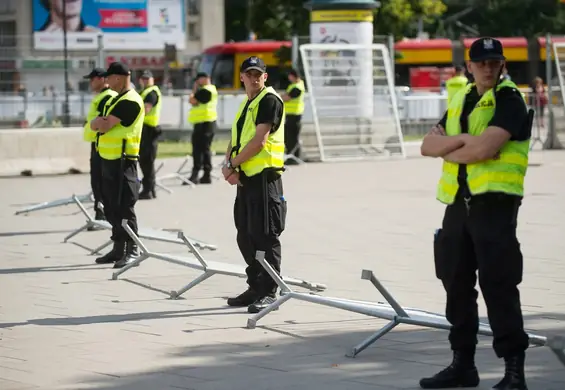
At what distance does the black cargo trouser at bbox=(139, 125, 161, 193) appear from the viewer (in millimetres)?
17891

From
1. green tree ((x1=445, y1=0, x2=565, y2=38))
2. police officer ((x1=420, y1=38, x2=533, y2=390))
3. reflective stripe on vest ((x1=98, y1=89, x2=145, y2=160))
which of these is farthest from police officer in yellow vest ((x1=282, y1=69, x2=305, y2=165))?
green tree ((x1=445, y1=0, x2=565, y2=38))

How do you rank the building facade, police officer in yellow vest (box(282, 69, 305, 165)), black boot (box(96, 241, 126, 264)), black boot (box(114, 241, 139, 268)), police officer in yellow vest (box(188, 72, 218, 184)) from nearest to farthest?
black boot (box(114, 241, 139, 268)) < black boot (box(96, 241, 126, 264)) < police officer in yellow vest (box(188, 72, 218, 184)) < police officer in yellow vest (box(282, 69, 305, 165)) < the building facade

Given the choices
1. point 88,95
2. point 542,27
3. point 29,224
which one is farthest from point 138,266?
point 542,27

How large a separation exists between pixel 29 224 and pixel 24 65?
12.8 meters

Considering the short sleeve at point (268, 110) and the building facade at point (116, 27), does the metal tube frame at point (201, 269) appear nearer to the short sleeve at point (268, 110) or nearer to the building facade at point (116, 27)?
the short sleeve at point (268, 110)

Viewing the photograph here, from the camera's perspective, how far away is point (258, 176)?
9047 millimetres

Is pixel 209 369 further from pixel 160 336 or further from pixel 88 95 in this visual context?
pixel 88 95

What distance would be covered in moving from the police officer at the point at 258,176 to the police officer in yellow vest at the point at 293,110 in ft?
46.7

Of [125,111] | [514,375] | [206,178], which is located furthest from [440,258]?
[206,178]

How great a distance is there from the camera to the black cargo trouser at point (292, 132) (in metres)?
24.2

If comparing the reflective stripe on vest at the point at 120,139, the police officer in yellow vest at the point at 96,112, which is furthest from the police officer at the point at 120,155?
the police officer in yellow vest at the point at 96,112

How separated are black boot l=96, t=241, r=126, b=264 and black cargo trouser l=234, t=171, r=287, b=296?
8.40 ft

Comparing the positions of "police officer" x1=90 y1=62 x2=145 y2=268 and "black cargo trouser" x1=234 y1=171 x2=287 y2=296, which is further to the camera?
"police officer" x1=90 y1=62 x2=145 y2=268

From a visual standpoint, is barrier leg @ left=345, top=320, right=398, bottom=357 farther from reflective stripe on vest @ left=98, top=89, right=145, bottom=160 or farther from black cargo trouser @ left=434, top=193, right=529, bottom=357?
reflective stripe on vest @ left=98, top=89, right=145, bottom=160
